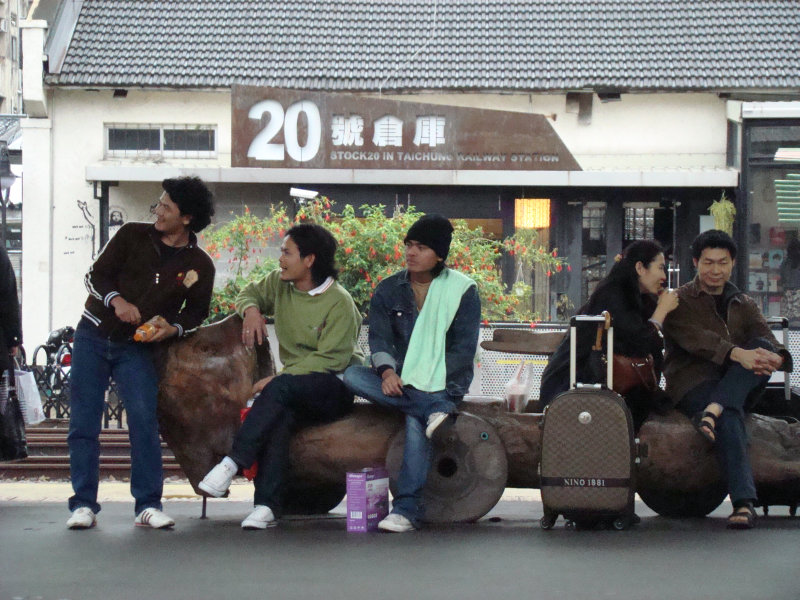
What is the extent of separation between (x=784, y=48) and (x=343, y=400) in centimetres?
1764

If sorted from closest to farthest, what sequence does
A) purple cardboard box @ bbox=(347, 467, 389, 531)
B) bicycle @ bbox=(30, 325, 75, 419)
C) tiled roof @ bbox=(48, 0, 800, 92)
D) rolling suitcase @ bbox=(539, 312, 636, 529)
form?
rolling suitcase @ bbox=(539, 312, 636, 529) < purple cardboard box @ bbox=(347, 467, 389, 531) < bicycle @ bbox=(30, 325, 75, 419) < tiled roof @ bbox=(48, 0, 800, 92)

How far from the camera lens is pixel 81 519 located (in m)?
6.89

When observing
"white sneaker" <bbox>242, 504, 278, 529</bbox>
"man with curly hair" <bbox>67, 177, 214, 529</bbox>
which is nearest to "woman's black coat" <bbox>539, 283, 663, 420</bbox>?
"white sneaker" <bbox>242, 504, 278, 529</bbox>

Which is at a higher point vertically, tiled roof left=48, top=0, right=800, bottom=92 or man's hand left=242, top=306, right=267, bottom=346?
tiled roof left=48, top=0, right=800, bottom=92

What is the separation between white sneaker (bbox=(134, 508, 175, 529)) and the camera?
693 centimetres

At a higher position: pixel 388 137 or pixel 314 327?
pixel 388 137

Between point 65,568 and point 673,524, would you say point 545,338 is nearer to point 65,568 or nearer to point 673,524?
point 673,524

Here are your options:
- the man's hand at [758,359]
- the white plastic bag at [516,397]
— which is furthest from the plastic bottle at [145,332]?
the man's hand at [758,359]

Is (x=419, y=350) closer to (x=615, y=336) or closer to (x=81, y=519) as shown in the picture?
(x=615, y=336)

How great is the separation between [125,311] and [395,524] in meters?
1.84

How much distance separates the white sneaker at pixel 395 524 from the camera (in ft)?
22.3

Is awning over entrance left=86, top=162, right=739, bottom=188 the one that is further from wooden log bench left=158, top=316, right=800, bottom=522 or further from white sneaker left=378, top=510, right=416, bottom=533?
white sneaker left=378, top=510, right=416, bottom=533

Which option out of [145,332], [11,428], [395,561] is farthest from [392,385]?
[11,428]

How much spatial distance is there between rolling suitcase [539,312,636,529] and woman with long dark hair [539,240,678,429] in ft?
1.16
